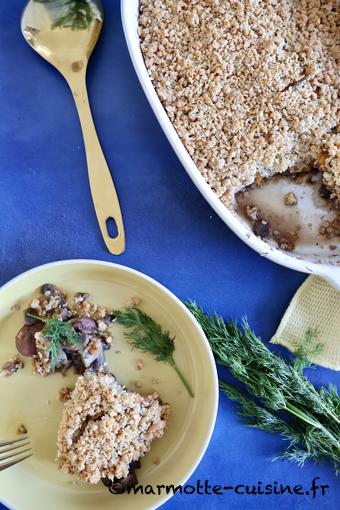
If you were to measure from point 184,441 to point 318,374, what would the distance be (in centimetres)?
39

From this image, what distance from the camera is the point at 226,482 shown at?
57.6 inches

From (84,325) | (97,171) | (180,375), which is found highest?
(97,171)

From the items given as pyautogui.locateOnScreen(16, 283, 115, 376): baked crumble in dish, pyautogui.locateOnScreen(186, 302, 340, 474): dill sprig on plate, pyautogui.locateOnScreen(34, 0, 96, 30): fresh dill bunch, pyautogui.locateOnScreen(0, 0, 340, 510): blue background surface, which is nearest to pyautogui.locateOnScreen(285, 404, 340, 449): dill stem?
pyautogui.locateOnScreen(186, 302, 340, 474): dill sprig on plate

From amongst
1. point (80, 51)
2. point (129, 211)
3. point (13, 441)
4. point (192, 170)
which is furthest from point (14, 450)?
point (80, 51)

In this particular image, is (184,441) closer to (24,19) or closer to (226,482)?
(226,482)

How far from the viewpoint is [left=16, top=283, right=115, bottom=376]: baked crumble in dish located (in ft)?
4.41

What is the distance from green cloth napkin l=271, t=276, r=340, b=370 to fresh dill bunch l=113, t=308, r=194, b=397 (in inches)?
10.7

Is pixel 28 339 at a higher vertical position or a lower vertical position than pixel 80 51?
lower

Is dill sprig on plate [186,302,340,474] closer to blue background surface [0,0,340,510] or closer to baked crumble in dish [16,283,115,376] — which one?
blue background surface [0,0,340,510]

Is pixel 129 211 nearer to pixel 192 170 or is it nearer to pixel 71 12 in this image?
pixel 192 170

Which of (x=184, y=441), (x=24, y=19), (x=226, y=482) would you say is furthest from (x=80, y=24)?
(x=226, y=482)

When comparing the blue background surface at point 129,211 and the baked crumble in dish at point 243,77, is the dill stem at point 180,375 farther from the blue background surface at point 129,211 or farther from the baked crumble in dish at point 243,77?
the baked crumble in dish at point 243,77

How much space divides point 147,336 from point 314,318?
1.42 feet

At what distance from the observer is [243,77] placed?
4.36 feet
